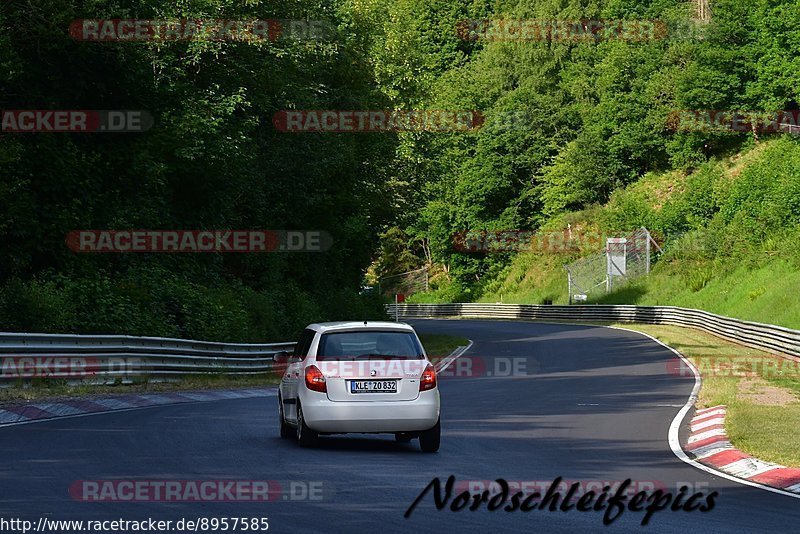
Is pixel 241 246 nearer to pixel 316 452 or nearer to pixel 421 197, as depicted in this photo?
pixel 421 197

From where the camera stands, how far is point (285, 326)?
3838cm

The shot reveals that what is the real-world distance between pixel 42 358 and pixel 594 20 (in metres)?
81.5

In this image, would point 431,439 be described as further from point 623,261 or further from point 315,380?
point 623,261

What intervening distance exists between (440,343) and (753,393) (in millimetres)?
24734

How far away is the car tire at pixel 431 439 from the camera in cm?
1477

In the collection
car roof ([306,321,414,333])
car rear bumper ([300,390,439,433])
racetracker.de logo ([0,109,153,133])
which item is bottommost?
car rear bumper ([300,390,439,433])

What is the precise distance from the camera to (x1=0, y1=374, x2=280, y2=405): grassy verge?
21.2 meters

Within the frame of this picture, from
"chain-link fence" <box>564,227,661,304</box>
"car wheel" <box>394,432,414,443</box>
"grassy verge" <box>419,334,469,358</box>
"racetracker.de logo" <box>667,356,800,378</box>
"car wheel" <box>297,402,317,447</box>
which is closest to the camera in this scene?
"car wheel" <box>297,402,317,447</box>

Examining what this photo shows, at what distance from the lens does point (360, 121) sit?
1832 inches

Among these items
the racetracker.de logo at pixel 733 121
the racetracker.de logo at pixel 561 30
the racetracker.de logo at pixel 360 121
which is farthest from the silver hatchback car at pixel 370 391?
the racetracker.de logo at pixel 561 30

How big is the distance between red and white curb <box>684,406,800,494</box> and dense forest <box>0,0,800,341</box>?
13830 mm

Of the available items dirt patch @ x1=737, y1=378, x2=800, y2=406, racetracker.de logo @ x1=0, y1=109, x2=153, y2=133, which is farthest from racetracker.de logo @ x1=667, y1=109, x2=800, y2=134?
dirt patch @ x1=737, y1=378, x2=800, y2=406

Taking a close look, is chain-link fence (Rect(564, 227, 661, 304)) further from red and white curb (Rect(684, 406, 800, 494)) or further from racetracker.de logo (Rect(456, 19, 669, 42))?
red and white curb (Rect(684, 406, 800, 494))

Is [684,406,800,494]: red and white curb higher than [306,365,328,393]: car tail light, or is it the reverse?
[306,365,328,393]: car tail light
